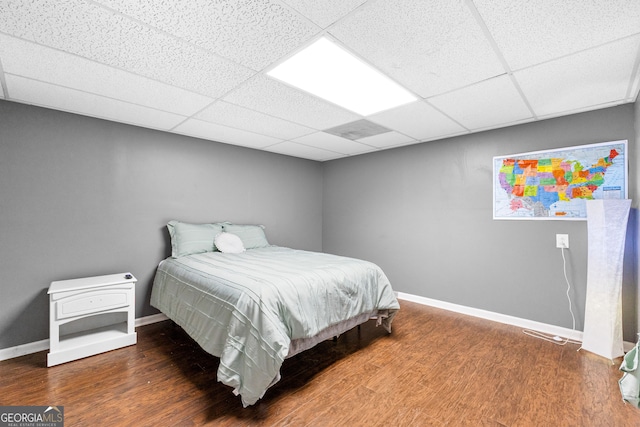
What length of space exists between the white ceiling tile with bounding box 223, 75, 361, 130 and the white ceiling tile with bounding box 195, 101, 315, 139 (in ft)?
0.39

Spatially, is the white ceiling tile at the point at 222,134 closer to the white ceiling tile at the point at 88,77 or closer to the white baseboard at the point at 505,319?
the white ceiling tile at the point at 88,77

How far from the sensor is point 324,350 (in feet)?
8.37

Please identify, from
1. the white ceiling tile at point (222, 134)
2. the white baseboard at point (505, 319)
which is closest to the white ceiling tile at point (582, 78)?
the white baseboard at point (505, 319)

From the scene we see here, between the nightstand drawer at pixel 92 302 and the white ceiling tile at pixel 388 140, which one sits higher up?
the white ceiling tile at pixel 388 140

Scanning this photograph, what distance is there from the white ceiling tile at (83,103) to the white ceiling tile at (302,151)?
1.46 meters

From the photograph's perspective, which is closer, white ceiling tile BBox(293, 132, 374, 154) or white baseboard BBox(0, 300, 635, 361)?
white baseboard BBox(0, 300, 635, 361)

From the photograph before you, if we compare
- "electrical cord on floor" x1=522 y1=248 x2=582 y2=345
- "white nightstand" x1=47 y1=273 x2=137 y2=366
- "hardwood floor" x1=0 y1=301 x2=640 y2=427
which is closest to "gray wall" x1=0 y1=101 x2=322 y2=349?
"white nightstand" x1=47 y1=273 x2=137 y2=366

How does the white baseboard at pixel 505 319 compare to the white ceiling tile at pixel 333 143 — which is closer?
the white baseboard at pixel 505 319

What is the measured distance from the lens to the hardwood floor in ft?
5.51

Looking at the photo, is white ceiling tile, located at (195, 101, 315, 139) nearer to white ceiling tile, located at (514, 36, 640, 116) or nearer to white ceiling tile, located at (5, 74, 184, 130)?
white ceiling tile, located at (5, 74, 184, 130)

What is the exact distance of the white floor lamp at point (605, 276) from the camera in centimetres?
236

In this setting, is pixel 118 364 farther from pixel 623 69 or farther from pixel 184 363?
pixel 623 69

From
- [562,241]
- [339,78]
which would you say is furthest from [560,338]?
[339,78]

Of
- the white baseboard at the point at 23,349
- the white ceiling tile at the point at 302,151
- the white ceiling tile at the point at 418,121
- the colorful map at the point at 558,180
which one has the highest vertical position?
the white ceiling tile at the point at 418,121
